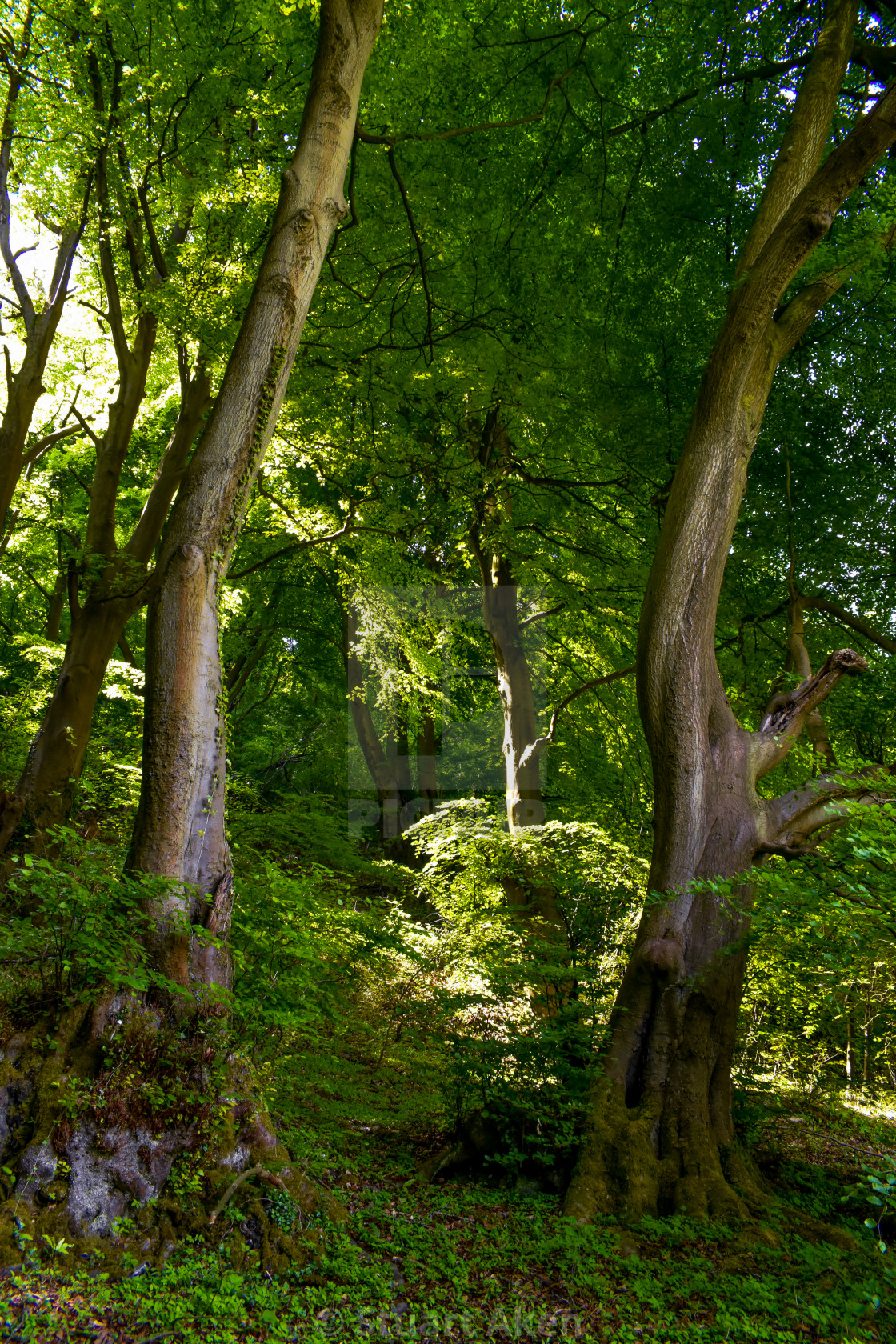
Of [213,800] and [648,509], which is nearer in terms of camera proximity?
[213,800]

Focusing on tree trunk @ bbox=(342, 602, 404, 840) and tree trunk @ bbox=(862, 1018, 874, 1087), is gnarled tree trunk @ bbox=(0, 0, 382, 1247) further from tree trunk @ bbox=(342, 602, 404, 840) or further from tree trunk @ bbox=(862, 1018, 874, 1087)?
tree trunk @ bbox=(342, 602, 404, 840)

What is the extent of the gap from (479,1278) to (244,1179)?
3.95 feet

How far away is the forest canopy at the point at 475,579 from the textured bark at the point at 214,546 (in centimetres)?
3

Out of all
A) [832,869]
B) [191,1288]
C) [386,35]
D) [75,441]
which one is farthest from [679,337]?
[75,441]

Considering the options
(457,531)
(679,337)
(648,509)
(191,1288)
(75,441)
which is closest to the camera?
(191,1288)

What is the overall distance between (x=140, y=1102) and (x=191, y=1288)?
0.74m

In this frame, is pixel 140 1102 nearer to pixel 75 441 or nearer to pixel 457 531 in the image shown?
pixel 457 531

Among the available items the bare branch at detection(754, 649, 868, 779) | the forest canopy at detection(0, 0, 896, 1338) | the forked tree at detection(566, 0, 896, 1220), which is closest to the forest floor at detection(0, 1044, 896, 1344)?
the forest canopy at detection(0, 0, 896, 1338)

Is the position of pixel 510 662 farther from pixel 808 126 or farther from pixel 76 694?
pixel 808 126

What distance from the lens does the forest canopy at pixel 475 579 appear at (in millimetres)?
3627

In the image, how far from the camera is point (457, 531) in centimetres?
1219

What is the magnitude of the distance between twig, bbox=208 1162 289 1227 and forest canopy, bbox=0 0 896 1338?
0.07 ft

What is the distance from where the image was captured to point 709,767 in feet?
17.7

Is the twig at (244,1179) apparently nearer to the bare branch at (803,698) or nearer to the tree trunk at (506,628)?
the bare branch at (803,698)
